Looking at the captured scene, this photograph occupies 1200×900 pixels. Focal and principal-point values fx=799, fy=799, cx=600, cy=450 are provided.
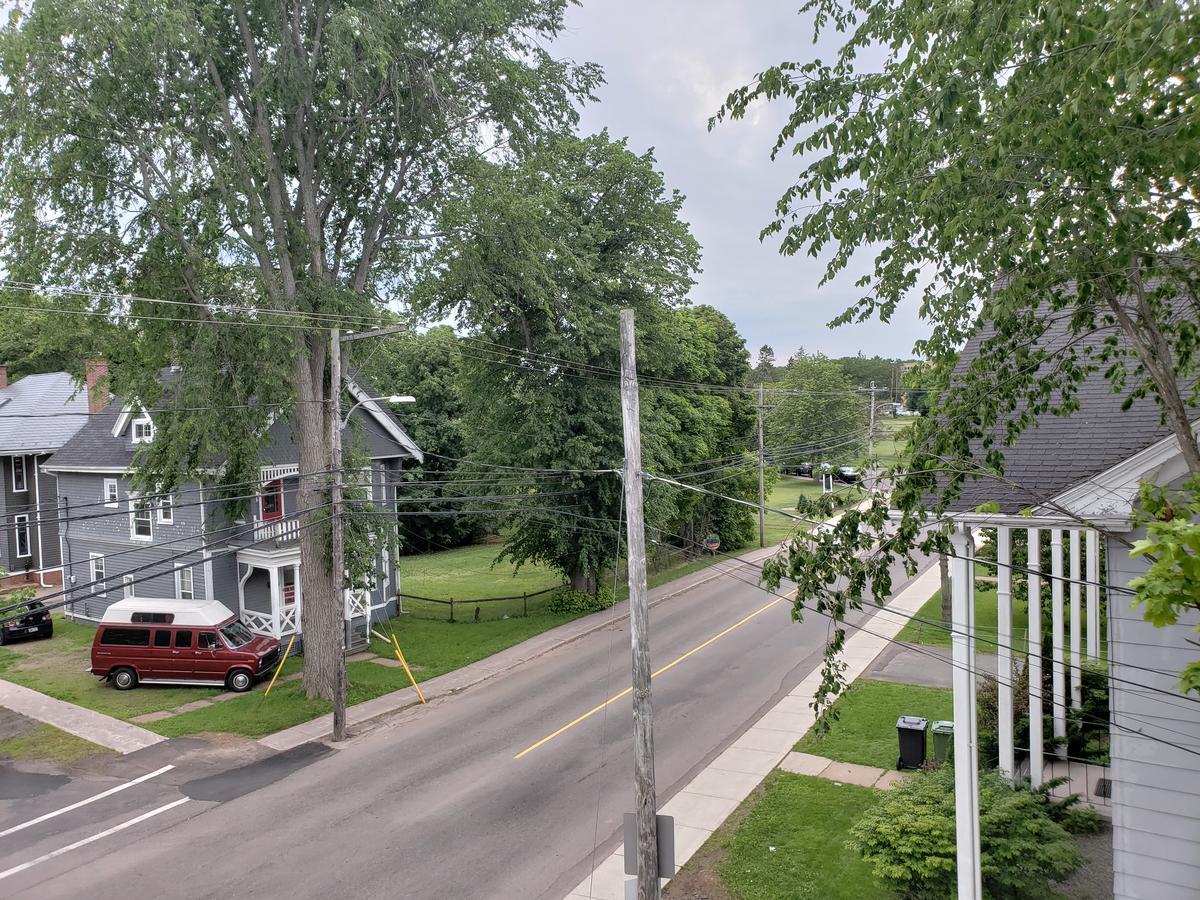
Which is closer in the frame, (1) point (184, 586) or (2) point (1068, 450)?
(2) point (1068, 450)

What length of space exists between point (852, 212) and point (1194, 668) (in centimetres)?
528

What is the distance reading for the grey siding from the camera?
297 inches

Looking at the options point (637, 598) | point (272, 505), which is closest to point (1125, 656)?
point (637, 598)

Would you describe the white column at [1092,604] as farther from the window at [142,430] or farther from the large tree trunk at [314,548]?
the window at [142,430]

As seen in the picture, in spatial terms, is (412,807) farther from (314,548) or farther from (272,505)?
(272,505)

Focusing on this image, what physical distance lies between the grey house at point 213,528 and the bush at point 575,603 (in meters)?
5.87

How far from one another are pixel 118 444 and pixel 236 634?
1077cm

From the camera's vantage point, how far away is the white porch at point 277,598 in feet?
77.2

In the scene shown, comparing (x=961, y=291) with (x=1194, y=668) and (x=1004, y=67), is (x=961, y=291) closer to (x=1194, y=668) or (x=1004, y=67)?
(x=1004, y=67)

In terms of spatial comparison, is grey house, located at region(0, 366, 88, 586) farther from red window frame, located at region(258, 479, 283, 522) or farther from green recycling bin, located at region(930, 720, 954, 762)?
green recycling bin, located at region(930, 720, 954, 762)

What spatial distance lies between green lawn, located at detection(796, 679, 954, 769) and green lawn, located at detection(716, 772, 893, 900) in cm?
126

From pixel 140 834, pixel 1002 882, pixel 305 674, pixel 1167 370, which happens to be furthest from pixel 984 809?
pixel 305 674

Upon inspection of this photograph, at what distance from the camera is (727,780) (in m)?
14.0

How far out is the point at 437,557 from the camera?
4412 centimetres
